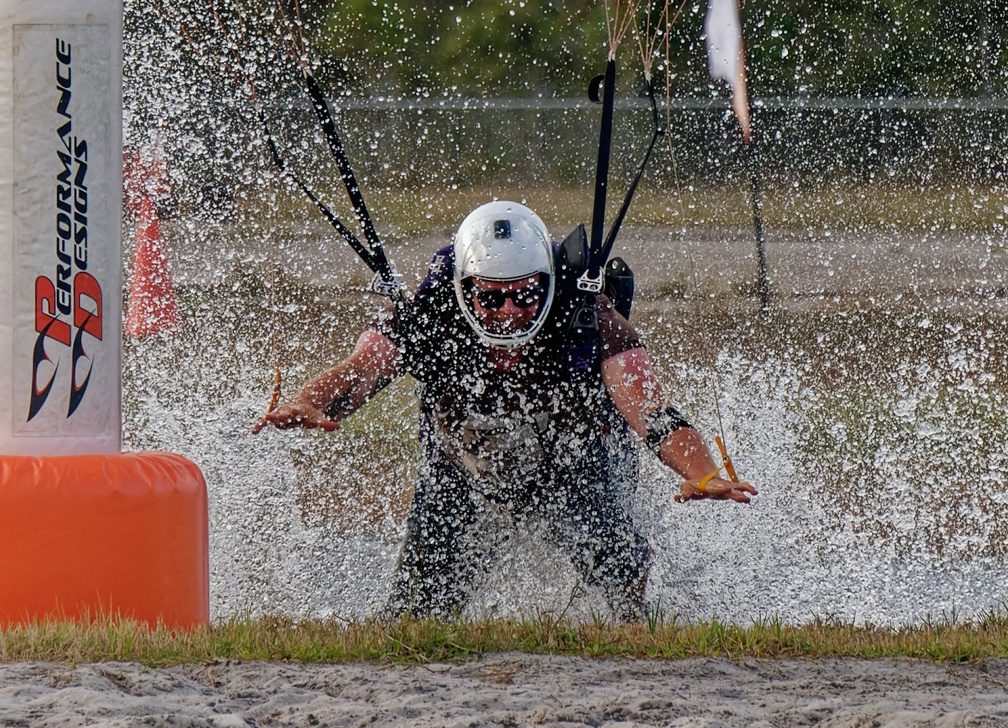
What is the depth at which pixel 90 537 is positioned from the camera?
11.9 feet

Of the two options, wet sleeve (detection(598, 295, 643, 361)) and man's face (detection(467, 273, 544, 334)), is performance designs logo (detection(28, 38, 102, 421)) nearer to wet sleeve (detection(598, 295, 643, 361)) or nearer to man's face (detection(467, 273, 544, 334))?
man's face (detection(467, 273, 544, 334))

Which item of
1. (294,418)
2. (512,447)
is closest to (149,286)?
(512,447)

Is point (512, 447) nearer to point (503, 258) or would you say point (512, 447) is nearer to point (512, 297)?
point (512, 297)

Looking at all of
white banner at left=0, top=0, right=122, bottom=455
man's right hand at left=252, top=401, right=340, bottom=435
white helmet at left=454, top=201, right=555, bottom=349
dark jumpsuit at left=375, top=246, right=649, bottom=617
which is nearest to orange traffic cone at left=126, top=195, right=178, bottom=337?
dark jumpsuit at left=375, top=246, right=649, bottom=617

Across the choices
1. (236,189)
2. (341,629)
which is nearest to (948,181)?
(236,189)

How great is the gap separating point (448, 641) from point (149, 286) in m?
5.96

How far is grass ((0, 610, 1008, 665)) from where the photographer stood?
136 inches

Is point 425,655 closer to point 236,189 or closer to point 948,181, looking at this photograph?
point 236,189

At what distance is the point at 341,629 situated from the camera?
3.96 m

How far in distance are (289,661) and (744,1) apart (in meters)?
12.0

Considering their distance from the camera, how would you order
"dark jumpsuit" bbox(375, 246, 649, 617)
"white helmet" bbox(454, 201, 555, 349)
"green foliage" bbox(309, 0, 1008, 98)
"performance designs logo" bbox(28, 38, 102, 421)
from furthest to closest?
"green foliage" bbox(309, 0, 1008, 98) < "dark jumpsuit" bbox(375, 246, 649, 617) < "white helmet" bbox(454, 201, 555, 349) < "performance designs logo" bbox(28, 38, 102, 421)

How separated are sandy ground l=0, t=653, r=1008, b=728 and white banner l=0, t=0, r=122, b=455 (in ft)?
2.36

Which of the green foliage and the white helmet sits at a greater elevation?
the green foliage

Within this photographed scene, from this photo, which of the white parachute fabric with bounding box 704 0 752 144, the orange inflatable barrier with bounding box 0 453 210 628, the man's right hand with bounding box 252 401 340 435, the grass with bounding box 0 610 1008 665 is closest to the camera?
the grass with bounding box 0 610 1008 665
